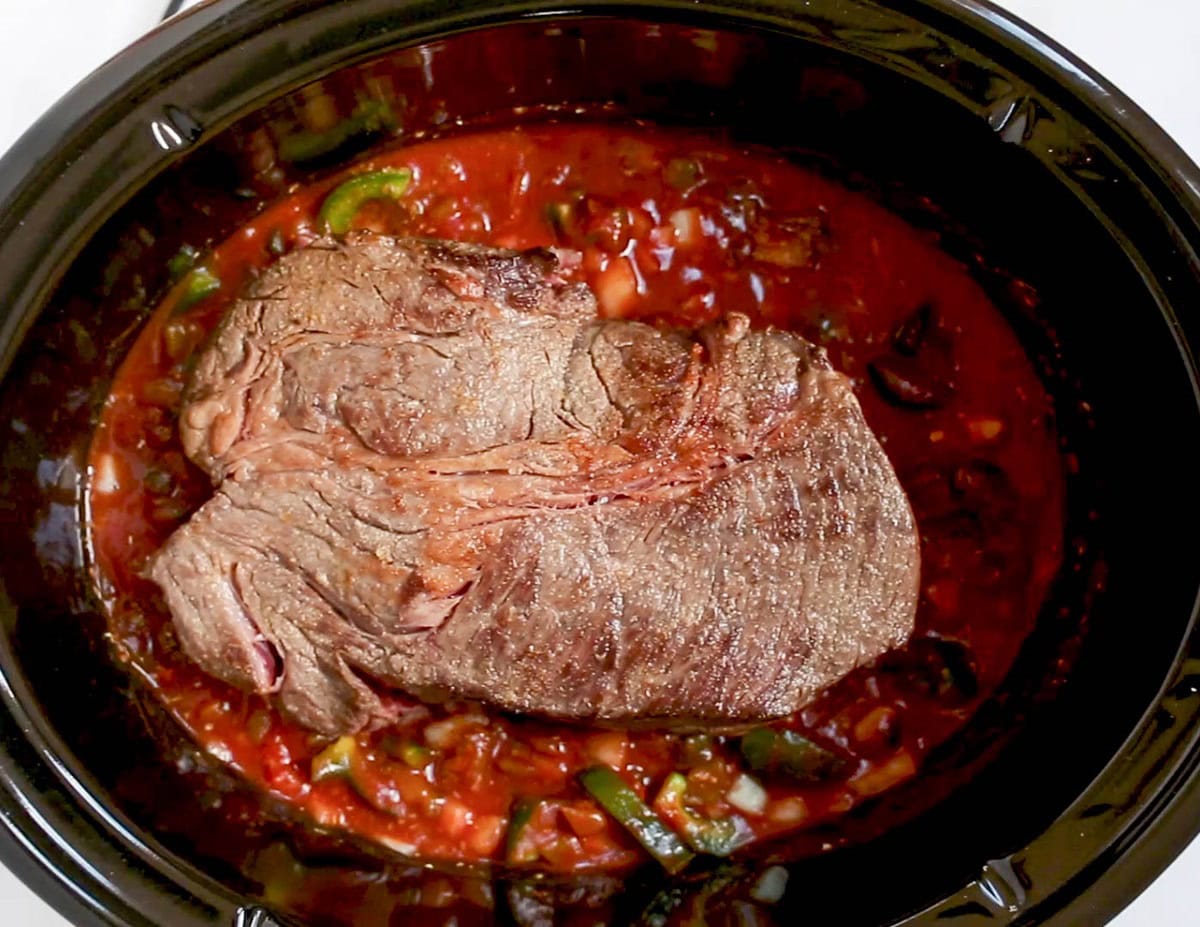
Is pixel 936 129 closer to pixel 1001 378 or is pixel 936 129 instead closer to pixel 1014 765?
pixel 1001 378

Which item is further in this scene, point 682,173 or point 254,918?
point 682,173

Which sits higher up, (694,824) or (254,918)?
(694,824)

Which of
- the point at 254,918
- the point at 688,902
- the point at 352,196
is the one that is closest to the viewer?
the point at 254,918

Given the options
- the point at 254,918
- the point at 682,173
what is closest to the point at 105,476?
the point at 254,918

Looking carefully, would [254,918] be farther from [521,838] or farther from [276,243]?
[276,243]

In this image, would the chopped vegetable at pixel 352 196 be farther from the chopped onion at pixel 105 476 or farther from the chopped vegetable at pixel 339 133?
the chopped onion at pixel 105 476

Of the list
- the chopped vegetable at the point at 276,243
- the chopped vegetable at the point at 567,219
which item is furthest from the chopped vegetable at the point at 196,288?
the chopped vegetable at the point at 567,219
